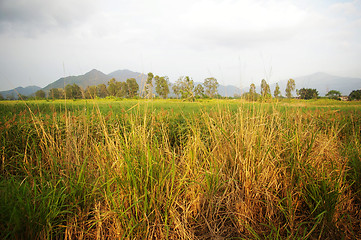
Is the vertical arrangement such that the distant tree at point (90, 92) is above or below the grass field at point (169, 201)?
above

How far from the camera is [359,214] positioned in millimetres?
2041

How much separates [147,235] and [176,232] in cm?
27

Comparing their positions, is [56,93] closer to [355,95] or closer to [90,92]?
[90,92]

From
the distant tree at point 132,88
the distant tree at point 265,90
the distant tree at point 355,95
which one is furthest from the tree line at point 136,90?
the distant tree at point 355,95

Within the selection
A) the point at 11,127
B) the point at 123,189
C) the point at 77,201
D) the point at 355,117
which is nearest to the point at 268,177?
the point at 123,189

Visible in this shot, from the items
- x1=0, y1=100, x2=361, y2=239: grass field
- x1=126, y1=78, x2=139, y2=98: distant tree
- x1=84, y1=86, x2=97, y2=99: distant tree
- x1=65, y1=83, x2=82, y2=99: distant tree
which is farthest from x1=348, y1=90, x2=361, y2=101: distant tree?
x1=65, y1=83, x2=82, y2=99: distant tree

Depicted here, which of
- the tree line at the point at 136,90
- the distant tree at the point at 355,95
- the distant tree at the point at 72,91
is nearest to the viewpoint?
the tree line at the point at 136,90

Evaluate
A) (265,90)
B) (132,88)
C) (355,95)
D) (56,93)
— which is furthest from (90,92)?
(355,95)

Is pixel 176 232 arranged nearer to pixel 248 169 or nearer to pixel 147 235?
pixel 147 235

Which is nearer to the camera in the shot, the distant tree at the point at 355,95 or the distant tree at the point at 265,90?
the distant tree at the point at 265,90

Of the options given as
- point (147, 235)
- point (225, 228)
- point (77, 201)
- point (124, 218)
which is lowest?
point (225, 228)

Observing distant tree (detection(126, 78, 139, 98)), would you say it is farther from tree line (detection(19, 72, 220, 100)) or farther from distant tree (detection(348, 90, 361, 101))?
distant tree (detection(348, 90, 361, 101))

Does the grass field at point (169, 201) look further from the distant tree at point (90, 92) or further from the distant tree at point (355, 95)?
the distant tree at point (355, 95)

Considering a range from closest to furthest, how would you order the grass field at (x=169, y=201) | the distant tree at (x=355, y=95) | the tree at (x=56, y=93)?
the grass field at (x=169, y=201) < the tree at (x=56, y=93) < the distant tree at (x=355, y=95)
